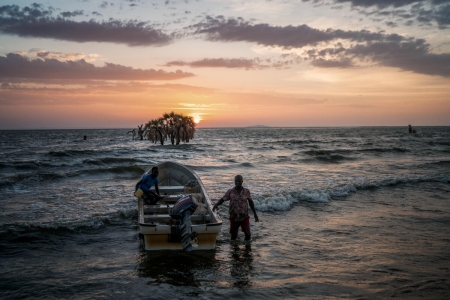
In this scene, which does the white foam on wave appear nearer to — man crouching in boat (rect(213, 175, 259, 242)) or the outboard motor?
man crouching in boat (rect(213, 175, 259, 242))

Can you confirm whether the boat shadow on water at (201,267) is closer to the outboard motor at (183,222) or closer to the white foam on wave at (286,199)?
the outboard motor at (183,222)

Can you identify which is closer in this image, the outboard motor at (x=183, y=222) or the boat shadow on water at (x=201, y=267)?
the boat shadow on water at (x=201, y=267)

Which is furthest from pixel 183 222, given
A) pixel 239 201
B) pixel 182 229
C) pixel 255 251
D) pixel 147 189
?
pixel 147 189

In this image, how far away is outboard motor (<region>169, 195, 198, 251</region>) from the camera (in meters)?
7.41

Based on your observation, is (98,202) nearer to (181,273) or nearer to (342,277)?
(181,273)

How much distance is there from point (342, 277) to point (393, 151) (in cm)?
3711

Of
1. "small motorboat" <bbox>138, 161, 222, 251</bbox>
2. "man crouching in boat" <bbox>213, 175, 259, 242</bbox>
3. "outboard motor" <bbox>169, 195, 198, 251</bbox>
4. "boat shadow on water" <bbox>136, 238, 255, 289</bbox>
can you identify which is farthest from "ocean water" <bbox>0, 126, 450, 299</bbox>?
"man crouching in boat" <bbox>213, 175, 259, 242</bbox>

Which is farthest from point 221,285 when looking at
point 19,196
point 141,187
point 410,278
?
point 19,196

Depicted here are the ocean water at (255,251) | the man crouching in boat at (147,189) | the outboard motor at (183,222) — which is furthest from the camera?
the man crouching in boat at (147,189)

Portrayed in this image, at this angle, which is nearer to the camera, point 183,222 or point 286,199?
point 183,222

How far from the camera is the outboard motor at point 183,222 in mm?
7410

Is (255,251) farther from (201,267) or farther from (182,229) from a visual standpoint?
(182,229)

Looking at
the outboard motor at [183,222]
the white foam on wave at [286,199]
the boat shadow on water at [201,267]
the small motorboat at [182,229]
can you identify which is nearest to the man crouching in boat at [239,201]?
the small motorboat at [182,229]

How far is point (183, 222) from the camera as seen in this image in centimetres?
752
